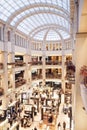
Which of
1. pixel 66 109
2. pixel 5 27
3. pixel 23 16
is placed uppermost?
pixel 23 16

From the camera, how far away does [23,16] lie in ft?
96.5

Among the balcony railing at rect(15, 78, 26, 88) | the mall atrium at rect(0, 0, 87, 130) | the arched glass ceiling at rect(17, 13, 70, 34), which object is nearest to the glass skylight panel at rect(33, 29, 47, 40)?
the mall atrium at rect(0, 0, 87, 130)

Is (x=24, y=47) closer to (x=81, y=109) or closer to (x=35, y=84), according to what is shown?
(x=35, y=84)

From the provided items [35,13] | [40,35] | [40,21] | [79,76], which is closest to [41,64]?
[40,35]

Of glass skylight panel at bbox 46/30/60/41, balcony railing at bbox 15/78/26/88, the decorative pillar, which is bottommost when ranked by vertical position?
balcony railing at bbox 15/78/26/88

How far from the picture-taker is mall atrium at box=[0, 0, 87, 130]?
8.98 meters

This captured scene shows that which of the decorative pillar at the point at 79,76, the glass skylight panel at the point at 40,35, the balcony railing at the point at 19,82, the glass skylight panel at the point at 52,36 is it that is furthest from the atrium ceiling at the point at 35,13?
the decorative pillar at the point at 79,76

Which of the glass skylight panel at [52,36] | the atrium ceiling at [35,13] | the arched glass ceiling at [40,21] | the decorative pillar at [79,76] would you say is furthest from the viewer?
the glass skylight panel at [52,36]

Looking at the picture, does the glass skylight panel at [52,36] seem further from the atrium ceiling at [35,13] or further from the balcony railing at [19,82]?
the balcony railing at [19,82]

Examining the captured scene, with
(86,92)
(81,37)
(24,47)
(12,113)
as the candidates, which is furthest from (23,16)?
(86,92)

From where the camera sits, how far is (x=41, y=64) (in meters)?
42.2

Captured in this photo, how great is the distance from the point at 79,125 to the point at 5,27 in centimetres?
1919

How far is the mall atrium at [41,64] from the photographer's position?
8977mm

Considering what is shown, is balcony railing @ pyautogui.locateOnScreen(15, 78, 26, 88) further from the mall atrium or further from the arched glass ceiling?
the arched glass ceiling
